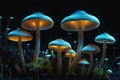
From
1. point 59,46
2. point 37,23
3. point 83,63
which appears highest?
point 37,23

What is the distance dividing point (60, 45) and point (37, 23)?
1.57ft

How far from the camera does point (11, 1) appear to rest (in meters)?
6.05

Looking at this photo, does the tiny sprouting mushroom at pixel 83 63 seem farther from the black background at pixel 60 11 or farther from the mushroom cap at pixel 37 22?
the black background at pixel 60 11

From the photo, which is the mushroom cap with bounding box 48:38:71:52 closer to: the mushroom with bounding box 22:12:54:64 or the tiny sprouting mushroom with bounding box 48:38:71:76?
the tiny sprouting mushroom with bounding box 48:38:71:76

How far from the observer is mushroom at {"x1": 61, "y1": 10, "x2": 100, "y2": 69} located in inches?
129

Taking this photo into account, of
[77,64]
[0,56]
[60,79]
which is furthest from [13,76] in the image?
[77,64]

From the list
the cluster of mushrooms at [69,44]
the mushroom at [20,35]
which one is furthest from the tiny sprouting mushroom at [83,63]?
the mushroom at [20,35]

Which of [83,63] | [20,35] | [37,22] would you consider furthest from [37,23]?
[83,63]

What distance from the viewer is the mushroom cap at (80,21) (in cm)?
328

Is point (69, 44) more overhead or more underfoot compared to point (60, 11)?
more underfoot

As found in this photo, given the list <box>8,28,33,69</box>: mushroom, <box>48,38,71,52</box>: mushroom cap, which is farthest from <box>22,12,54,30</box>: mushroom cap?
<box>48,38,71,52</box>: mushroom cap

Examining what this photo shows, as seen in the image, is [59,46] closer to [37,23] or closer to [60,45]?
[60,45]

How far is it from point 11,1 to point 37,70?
296 cm

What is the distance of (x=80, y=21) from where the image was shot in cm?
356
